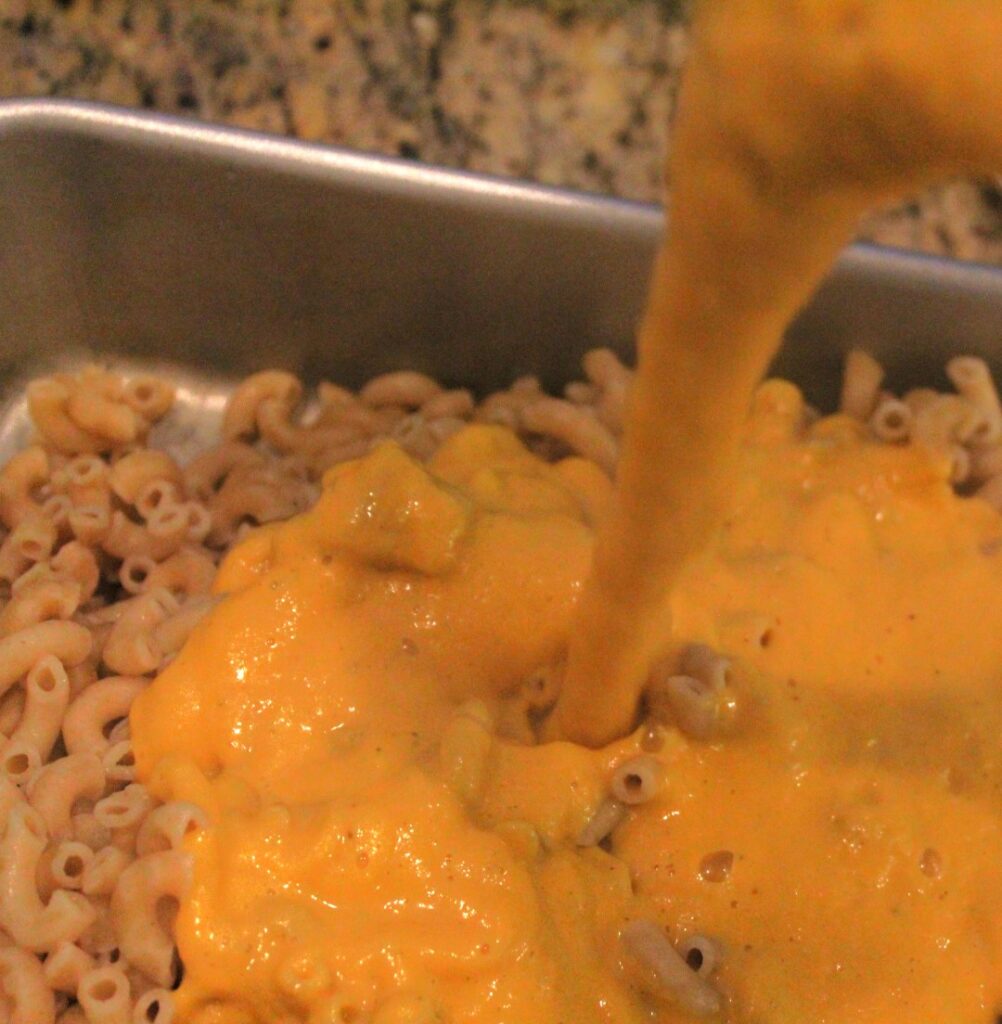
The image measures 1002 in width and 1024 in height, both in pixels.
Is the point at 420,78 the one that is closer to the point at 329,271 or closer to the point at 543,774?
the point at 329,271

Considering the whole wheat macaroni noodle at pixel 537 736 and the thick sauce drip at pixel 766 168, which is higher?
the thick sauce drip at pixel 766 168

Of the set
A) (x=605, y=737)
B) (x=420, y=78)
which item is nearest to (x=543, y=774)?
(x=605, y=737)

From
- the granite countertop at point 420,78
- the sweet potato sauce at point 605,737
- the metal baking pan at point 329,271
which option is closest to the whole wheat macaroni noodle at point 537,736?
the sweet potato sauce at point 605,737

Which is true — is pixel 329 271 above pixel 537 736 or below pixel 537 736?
above

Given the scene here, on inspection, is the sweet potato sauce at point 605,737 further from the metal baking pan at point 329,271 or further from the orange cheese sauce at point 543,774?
the metal baking pan at point 329,271

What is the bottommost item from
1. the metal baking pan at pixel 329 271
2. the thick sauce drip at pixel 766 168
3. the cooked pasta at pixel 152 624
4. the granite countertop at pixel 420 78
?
the cooked pasta at pixel 152 624
